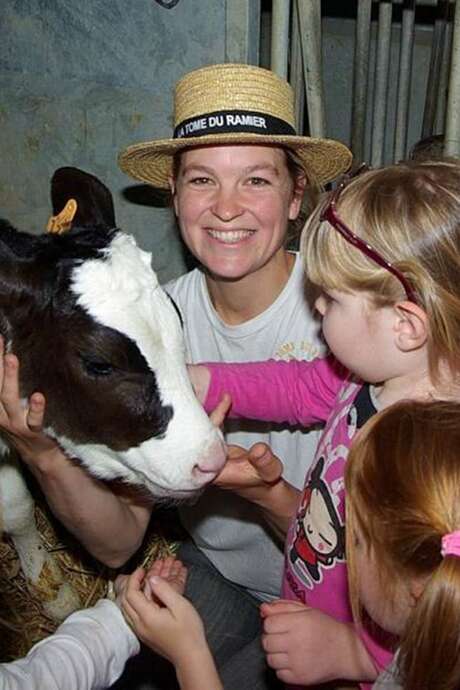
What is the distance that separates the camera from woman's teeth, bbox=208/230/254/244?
204 cm

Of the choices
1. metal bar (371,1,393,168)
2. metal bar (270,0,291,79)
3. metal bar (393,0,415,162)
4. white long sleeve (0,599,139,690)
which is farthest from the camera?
metal bar (393,0,415,162)

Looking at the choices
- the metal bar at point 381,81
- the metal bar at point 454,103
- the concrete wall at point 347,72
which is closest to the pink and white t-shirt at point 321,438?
the metal bar at point 454,103

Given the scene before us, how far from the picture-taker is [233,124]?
193cm

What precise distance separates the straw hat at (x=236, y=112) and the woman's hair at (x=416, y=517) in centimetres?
84

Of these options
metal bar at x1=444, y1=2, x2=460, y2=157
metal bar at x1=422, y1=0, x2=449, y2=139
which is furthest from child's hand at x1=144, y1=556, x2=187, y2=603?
metal bar at x1=422, y1=0, x2=449, y2=139

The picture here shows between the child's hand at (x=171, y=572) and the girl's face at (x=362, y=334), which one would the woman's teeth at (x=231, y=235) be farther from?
the child's hand at (x=171, y=572)

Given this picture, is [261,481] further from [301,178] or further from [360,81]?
[360,81]

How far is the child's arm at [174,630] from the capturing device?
4.72ft

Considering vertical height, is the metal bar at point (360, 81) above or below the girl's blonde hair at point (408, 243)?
above

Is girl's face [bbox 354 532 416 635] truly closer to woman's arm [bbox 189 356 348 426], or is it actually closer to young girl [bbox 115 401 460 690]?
young girl [bbox 115 401 460 690]

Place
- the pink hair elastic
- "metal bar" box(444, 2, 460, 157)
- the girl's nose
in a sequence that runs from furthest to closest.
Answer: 1. "metal bar" box(444, 2, 460, 157)
2. the girl's nose
3. the pink hair elastic

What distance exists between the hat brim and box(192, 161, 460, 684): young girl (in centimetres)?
38

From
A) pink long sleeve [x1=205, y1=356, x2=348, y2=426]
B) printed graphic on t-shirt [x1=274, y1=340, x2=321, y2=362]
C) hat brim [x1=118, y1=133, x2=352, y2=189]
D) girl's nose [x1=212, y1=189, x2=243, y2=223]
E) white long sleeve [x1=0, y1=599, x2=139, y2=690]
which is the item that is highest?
hat brim [x1=118, y1=133, x2=352, y2=189]

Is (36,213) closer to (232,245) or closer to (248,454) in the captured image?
(232,245)
